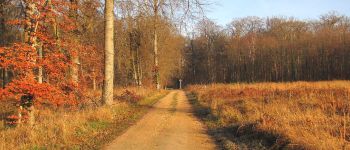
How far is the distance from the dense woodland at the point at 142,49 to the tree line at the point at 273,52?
209 millimetres

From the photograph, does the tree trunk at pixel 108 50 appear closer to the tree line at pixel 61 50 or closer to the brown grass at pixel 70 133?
the tree line at pixel 61 50

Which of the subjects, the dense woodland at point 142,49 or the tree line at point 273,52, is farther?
the tree line at point 273,52

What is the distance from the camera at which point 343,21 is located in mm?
88188

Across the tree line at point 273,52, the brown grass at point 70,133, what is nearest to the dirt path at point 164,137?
the brown grass at point 70,133

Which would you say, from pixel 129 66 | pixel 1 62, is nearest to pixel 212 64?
pixel 129 66

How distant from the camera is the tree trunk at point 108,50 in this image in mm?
17125

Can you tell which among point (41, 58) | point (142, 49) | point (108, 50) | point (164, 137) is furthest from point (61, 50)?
point (142, 49)

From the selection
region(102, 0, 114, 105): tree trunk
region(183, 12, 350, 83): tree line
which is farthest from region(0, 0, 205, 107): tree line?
region(183, 12, 350, 83): tree line

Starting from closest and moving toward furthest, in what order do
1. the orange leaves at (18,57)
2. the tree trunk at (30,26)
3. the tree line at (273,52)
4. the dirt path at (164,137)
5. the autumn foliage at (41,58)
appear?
the dirt path at (164,137), the orange leaves at (18,57), the autumn foliage at (41,58), the tree trunk at (30,26), the tree line at (273,52)

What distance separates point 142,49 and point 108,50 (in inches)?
1162

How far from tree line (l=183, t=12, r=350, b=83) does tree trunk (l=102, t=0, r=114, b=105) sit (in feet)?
160

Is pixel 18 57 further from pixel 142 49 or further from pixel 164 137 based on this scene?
pixel 142 49

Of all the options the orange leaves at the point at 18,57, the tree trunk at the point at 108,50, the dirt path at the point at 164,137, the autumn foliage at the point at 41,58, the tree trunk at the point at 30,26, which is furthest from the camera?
the tree trunk at the point at 108,50

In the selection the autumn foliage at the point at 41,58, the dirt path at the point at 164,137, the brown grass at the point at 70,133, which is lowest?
the dirt path at the point at 164,137
